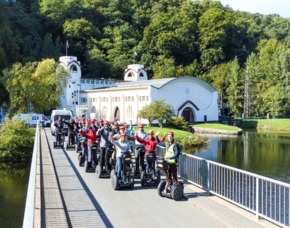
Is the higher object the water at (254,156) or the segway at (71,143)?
the segway at (71,143)

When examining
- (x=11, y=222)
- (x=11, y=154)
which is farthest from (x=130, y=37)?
(x=11, y=222)

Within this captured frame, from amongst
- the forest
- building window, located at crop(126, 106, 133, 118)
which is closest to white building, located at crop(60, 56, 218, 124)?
building window, located at crop(126, 106, 133, 118)

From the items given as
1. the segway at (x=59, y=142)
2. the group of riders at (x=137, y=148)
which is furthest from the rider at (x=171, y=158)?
the segway at (x=59, y=142)

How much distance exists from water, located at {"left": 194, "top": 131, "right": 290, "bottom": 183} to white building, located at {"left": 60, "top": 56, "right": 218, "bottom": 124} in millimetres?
18180

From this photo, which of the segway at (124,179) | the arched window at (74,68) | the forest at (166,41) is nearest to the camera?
the segway at (124,179)

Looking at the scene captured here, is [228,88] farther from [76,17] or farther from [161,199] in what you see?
[161,199]

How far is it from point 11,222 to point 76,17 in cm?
8897

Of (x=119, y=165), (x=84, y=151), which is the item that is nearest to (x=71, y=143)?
(x=84, y=151)

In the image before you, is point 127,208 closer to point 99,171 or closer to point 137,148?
point 137,148

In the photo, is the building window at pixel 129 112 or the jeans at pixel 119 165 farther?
the building window at pixel 129 112

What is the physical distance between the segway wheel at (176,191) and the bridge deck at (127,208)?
0.15 meters

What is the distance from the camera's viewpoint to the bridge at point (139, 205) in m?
8.62

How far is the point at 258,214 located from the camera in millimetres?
9031

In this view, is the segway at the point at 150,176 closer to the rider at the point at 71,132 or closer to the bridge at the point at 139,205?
the bridge at the point at 139,205
